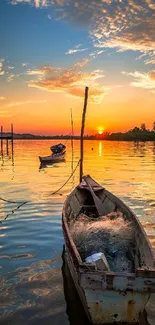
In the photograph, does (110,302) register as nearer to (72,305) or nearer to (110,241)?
(72,305)

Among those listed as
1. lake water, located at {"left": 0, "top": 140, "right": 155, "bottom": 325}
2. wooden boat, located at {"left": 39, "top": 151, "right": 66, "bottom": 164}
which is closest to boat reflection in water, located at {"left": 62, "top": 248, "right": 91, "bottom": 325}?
lake water, located at {"left": 0, "top": 140, "right": 155, "bottom": 325}

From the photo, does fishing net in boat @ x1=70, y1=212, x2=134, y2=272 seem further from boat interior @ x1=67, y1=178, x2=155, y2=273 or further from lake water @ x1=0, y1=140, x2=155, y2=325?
lake water @ x1=0, y1=140, x2=155, y2=325

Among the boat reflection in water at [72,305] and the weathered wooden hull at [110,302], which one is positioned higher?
the weathered wooden hull at [110,302]

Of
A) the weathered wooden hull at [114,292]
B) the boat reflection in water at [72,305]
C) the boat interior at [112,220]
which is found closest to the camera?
the weathered wooden hull at [114,292]

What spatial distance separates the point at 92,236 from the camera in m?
7.76

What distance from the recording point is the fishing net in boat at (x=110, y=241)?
686cm

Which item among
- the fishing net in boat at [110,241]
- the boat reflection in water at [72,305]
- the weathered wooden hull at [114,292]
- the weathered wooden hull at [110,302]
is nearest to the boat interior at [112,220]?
the fishing net in boat at [110,241]

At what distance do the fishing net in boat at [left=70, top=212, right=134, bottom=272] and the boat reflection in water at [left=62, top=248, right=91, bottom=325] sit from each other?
0.81 meters

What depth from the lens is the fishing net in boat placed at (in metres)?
6.86

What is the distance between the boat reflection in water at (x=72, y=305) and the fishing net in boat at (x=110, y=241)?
81 cm

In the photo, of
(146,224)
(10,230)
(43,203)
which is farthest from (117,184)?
(10,230)

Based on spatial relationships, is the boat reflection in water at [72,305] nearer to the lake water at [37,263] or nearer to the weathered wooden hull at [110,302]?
the lake water at [37,263]

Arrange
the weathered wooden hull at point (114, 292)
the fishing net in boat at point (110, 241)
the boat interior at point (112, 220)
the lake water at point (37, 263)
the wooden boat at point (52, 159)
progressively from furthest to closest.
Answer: the wooden boat at point (52, 159) → the fishing net in boat at point (110, 241) → the boat interior at point (112, 220) → the lake water at point (37, 263) → the weathered wooden hull at point (114, 292)

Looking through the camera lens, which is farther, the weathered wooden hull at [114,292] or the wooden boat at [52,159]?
the wooden boat at [52,159]
